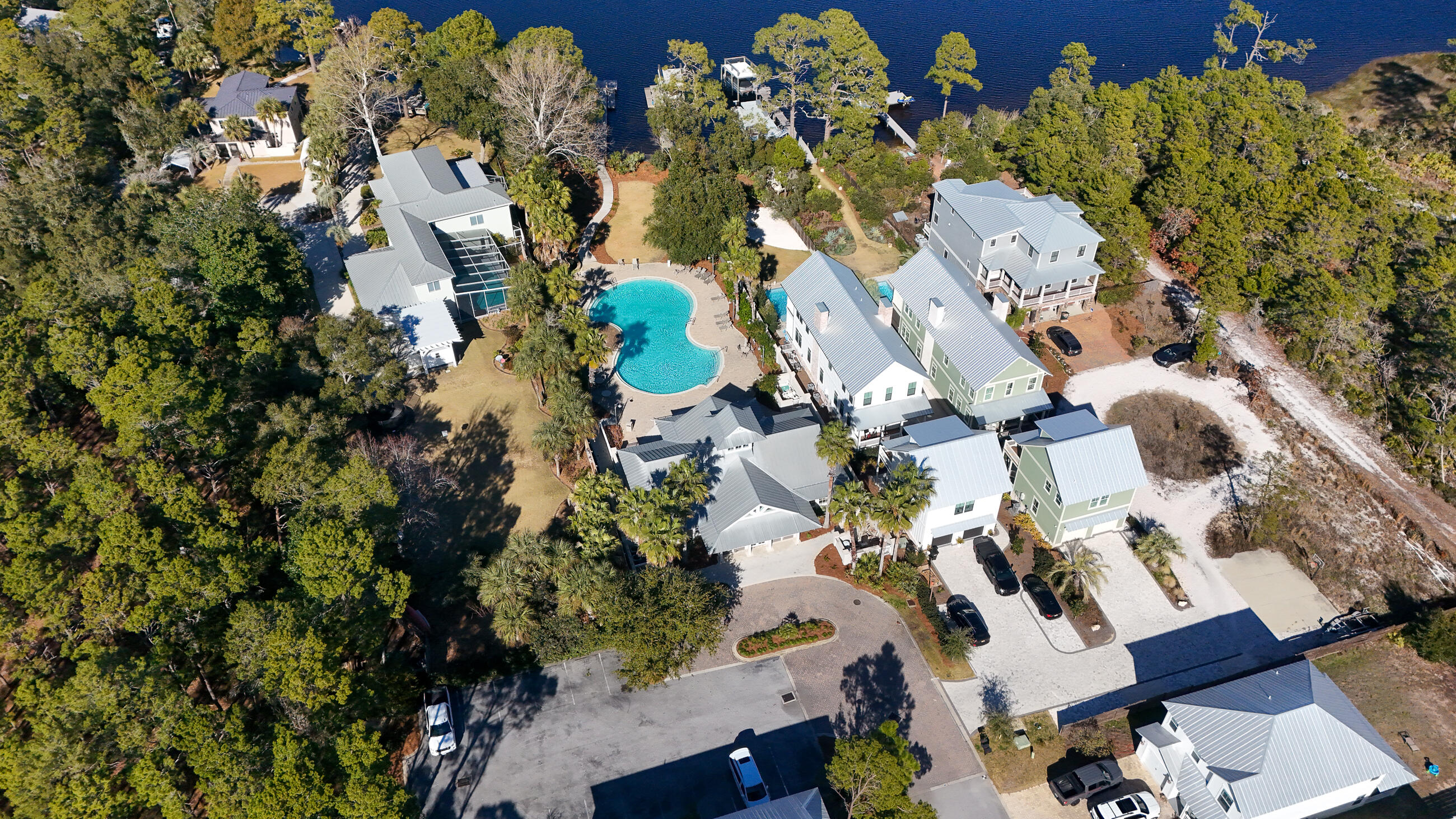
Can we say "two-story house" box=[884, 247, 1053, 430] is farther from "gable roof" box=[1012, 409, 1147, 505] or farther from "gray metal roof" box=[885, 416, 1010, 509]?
"gable roof" box=[1012, 409, 1147, 505]

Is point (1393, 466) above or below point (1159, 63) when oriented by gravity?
below

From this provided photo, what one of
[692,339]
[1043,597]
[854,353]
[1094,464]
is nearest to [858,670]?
[1043,597]

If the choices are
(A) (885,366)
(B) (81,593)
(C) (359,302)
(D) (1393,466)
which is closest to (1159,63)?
(D) (1393,466)

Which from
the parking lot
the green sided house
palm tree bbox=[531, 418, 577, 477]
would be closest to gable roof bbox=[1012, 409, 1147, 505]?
the green sided house

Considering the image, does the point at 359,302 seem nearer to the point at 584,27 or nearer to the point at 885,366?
the point at 885,366

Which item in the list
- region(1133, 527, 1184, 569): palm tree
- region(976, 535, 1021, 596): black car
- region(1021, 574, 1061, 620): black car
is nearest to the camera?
region(1021, 574, 1061, 620): black car

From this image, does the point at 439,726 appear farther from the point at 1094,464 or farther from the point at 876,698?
the point at 1094,464
